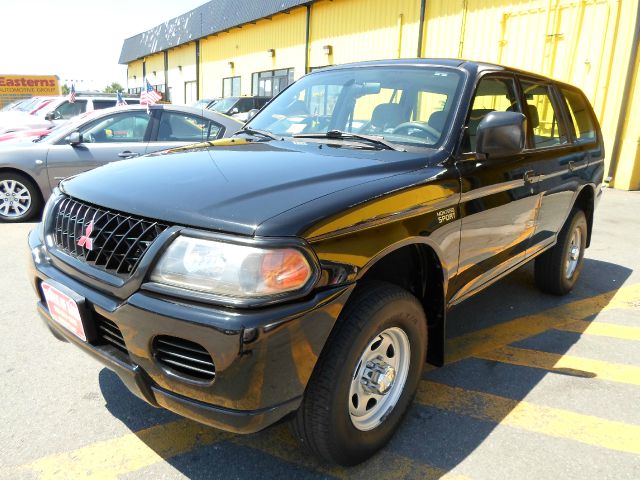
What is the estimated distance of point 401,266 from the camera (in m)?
2.44

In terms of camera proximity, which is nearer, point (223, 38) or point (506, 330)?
point (506, 330)

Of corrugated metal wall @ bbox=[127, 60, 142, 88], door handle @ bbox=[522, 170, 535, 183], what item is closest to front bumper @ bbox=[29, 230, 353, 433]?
door handle @ bbox=[522, 170, 535, 183]

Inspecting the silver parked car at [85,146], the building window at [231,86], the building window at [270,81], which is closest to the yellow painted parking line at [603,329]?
the silver parked car at [85,146]

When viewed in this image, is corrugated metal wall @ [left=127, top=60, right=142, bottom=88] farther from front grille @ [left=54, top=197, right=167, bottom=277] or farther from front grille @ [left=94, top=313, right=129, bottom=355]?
front grille @ [left=94, top=313, right=129, bottom=355]

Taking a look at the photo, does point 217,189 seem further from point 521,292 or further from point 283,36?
point 283,36

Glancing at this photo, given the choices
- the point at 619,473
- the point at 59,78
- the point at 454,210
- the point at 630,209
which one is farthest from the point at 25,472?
the point at 59,78

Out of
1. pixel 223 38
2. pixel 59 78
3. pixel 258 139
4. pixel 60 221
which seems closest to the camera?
pixel 60 221

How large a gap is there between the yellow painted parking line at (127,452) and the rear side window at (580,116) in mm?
3743

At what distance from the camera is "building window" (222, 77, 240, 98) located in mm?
23766

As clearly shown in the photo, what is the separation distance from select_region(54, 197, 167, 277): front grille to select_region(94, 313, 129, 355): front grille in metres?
0.20

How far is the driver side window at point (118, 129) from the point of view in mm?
6684

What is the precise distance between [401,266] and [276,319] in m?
0.96

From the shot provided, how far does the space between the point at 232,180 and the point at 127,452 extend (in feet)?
4.39

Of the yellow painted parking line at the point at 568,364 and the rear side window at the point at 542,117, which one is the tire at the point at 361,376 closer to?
the yellow painted parking line at the point at 568,364
